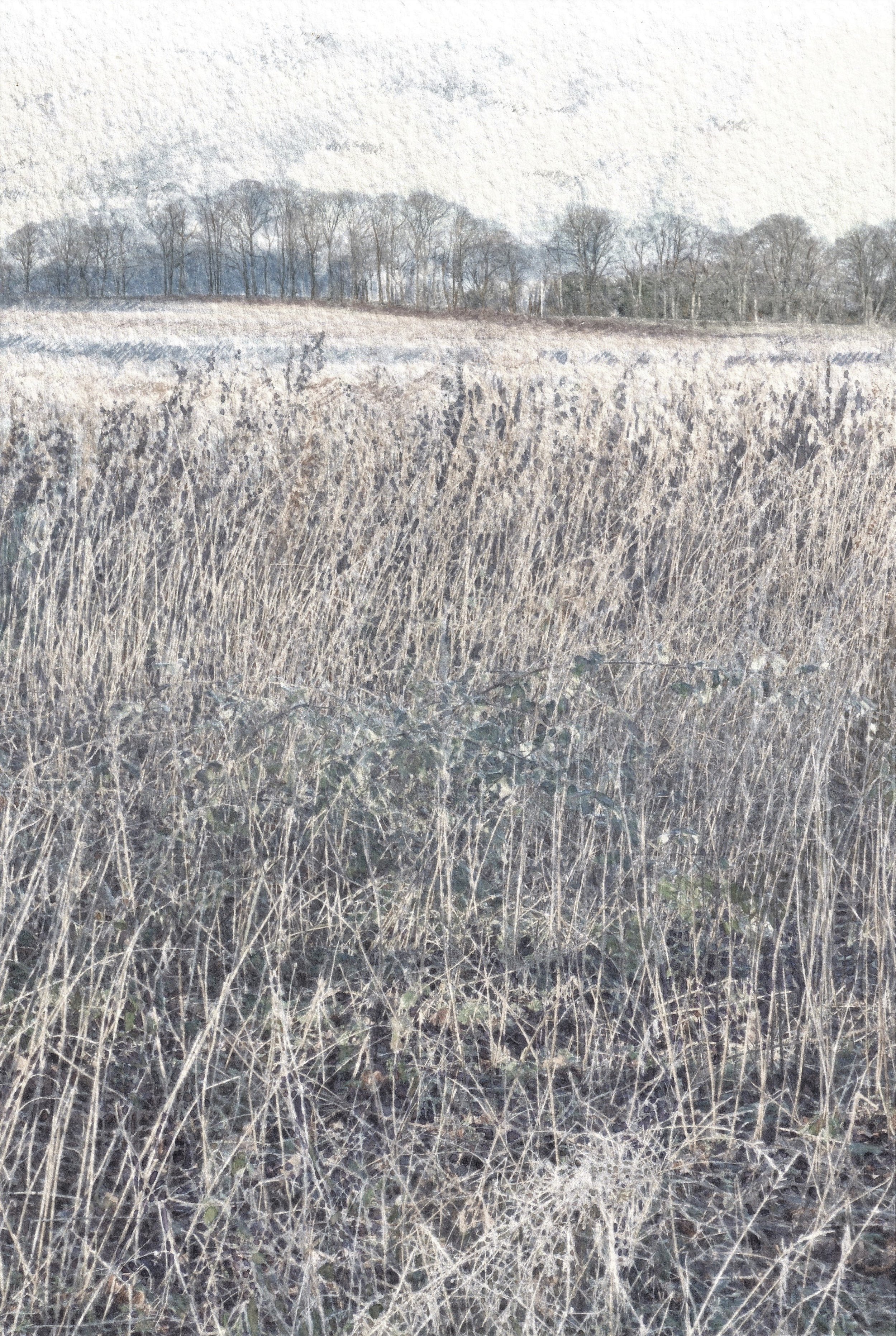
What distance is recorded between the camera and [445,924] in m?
2.18

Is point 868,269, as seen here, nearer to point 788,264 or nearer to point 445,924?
point 788,264

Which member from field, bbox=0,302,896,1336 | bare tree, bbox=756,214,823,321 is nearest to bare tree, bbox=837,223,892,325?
bare tree, bbox=756,214,823,321

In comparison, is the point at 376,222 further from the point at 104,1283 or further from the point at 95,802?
the point at 104,1283

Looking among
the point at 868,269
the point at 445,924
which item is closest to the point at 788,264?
the point at 868,269

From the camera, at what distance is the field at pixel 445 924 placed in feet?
5.09

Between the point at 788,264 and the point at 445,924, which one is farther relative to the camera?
the point at 788,264

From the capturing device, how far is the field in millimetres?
1551

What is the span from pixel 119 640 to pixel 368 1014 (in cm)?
170

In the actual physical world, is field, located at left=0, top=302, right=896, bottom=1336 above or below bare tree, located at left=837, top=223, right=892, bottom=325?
below

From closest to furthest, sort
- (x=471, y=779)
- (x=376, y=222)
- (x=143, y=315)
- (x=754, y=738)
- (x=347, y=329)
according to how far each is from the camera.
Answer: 1. (x=471, y=779)
2. (x=754, y=738)
3. (x=376, y=222)
4. (x=347, y=329)
5. (x=143, y=315)

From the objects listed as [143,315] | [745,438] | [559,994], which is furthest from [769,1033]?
[143,315]

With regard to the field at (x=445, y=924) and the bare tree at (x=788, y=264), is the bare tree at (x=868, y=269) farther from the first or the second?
the field at (x=445, y=924)

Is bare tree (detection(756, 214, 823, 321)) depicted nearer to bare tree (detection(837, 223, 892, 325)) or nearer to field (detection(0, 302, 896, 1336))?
bare tree (detection(837, 223, 892, 325))

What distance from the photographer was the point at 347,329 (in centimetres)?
1753
